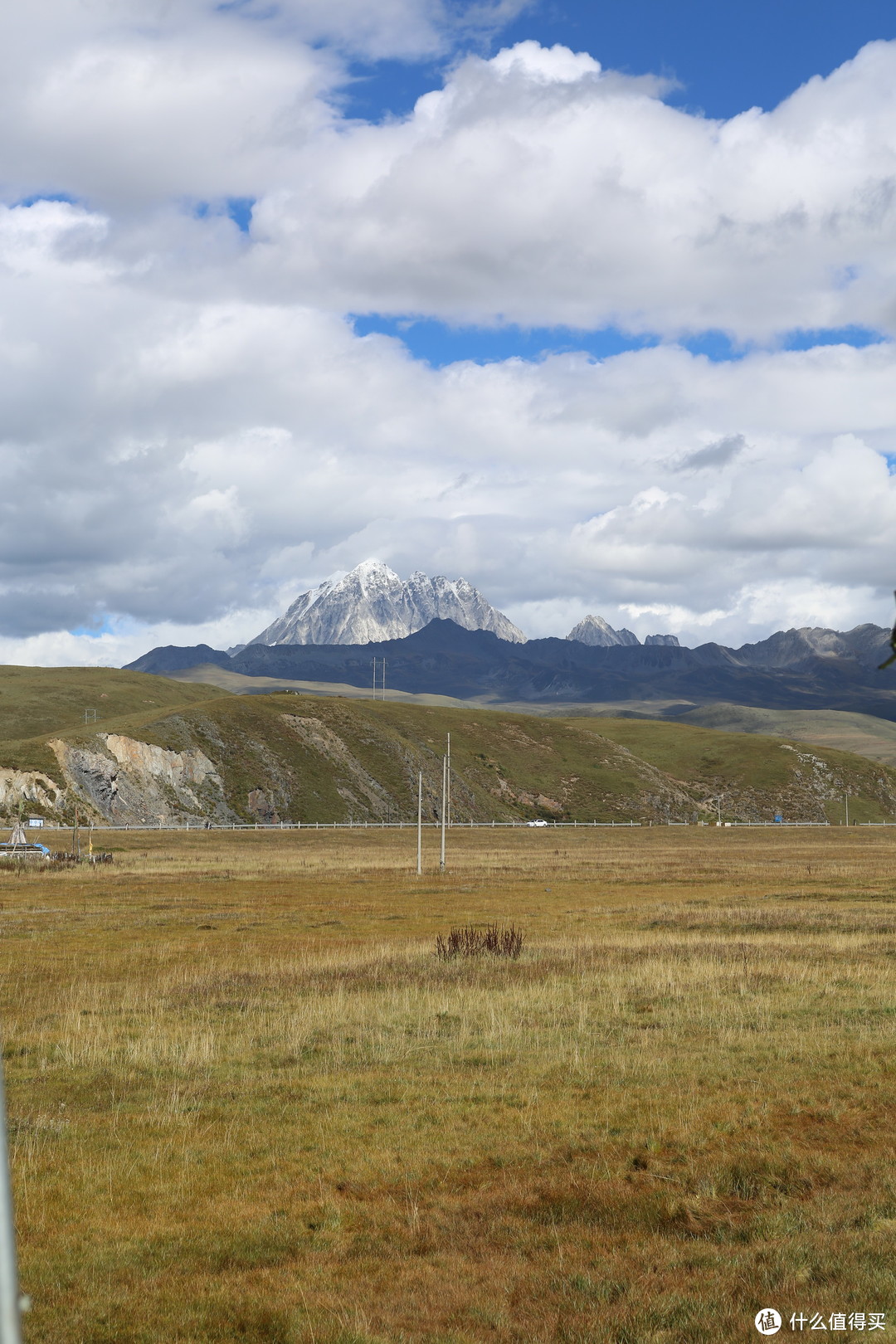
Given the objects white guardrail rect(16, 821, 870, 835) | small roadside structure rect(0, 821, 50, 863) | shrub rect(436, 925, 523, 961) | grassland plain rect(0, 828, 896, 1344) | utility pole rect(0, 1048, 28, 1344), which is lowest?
white guardrail rect(16, 821, 870, 835)

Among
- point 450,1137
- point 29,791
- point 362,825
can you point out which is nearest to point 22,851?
point 29,791

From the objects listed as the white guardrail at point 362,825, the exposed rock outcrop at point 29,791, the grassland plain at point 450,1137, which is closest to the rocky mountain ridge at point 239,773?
the exposed rock outcrop at point 29,791

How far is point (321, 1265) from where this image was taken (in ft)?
35.4

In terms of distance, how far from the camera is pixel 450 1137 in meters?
14.9

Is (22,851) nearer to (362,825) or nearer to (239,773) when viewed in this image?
(362,825)

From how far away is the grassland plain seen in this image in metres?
9.99

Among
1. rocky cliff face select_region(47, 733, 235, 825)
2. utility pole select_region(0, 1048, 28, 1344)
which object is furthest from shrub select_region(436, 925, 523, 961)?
rocky cliff face select_region(47, 733, 235, 825)

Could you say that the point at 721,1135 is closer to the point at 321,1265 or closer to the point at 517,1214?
the point at 517,1214

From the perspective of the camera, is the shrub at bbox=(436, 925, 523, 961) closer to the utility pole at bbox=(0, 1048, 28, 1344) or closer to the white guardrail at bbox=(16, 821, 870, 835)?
the utility pole at bbox=(0, 1048, 28, 1344)

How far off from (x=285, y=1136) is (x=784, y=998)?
1378cm

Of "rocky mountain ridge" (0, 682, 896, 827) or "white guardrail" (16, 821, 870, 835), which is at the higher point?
"rocky mountain ridge" (0, 682, 896, 827)

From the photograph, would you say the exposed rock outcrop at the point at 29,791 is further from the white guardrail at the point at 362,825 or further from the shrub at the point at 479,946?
the shrub at the point at 479,946

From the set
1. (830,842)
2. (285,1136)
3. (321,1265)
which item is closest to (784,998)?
(285,1136)

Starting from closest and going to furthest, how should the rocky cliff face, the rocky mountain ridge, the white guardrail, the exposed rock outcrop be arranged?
the exposed rock outcrop → the white guardrail → the rocky mountain ridge → the rocky cliff face
